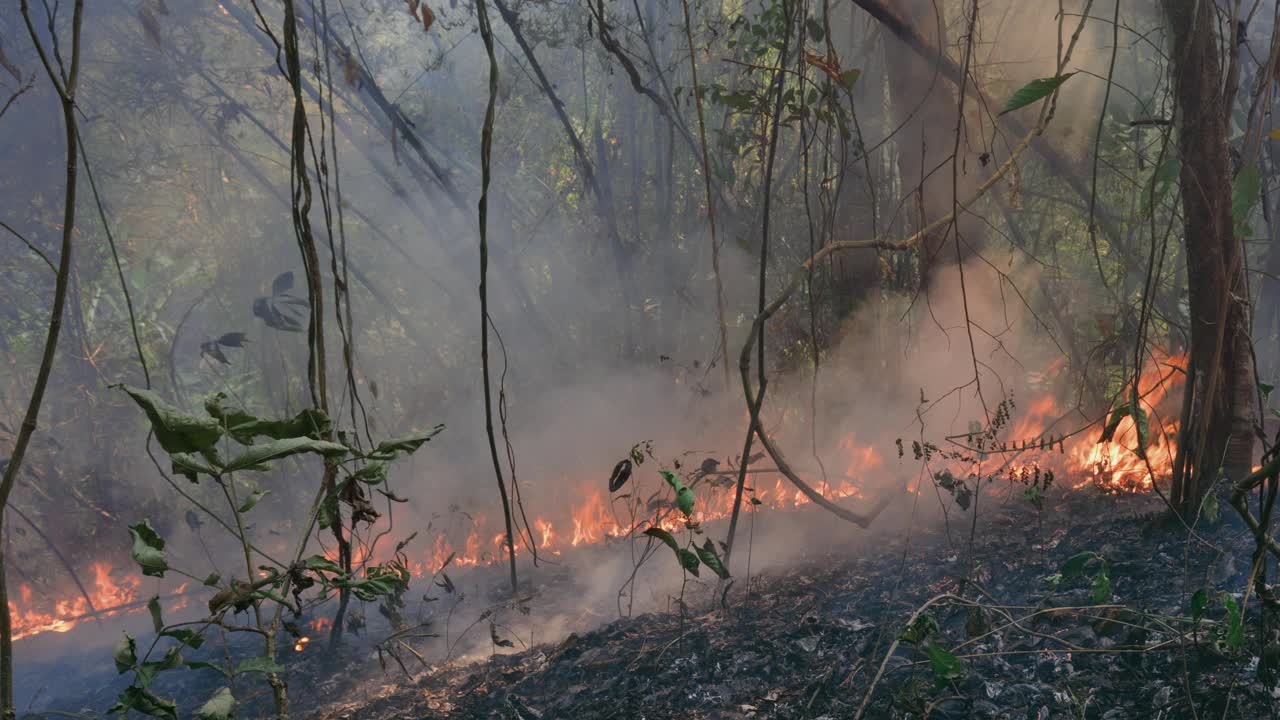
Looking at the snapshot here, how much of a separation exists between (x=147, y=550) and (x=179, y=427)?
136mm

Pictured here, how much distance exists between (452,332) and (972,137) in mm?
7837

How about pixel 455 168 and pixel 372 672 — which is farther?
pixel 455 168

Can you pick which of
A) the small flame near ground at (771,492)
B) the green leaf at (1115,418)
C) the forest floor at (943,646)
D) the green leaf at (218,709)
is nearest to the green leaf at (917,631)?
the forest floor at (943,646)

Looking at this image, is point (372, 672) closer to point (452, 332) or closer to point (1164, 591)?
point (1164, 591)

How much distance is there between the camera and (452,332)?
10414 mm

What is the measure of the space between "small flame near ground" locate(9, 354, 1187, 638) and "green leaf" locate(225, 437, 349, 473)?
202 cm

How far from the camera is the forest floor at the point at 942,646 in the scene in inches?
61.1

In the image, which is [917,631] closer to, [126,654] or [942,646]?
[942,646]

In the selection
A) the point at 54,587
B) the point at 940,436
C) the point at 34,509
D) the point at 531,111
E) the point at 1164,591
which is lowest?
the point at 1164,591

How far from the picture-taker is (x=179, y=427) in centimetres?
80

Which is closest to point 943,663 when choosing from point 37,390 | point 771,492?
point 37,390

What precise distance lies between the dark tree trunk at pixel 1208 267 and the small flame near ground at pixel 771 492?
1.63 ft

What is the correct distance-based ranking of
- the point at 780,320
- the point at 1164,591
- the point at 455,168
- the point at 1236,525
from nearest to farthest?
the point at 1164,591, the point at 1236,525, the point at 780,320, the point at 455,168

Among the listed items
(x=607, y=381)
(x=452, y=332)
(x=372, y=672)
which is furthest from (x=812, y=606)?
(x=452, y=332)
